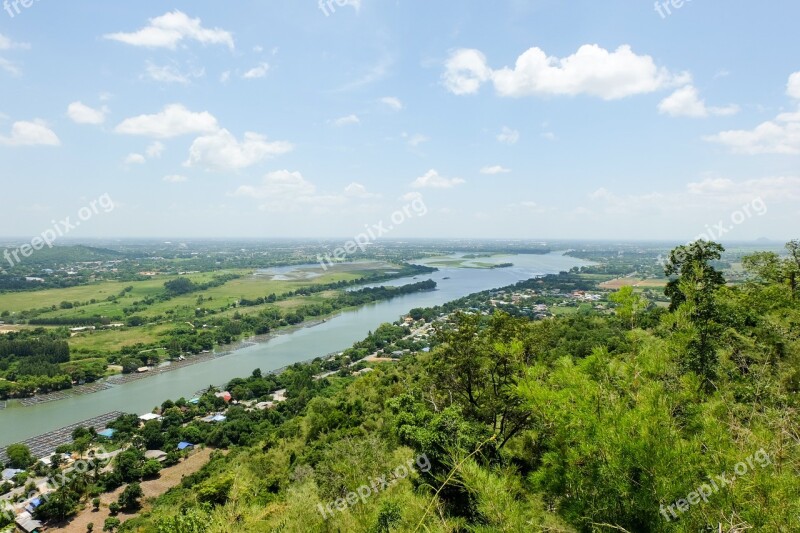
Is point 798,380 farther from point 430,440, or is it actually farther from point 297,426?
point 297,426

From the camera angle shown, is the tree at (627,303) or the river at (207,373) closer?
the tree at (627,303)

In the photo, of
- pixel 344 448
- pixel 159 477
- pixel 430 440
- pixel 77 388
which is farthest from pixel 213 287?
pixel 430 440

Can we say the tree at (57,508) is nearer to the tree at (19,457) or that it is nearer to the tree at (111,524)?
the tree at (111,524)

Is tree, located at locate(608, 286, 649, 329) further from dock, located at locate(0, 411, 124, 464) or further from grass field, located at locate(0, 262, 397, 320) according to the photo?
grass field, located at locate(0, 262, 397, 320)

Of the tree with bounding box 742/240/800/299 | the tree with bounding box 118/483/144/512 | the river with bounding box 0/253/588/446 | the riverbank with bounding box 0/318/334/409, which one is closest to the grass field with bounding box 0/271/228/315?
the riverbank with bounding box 0/318/334/409

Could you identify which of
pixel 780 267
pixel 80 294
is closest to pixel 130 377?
pixel 780 267

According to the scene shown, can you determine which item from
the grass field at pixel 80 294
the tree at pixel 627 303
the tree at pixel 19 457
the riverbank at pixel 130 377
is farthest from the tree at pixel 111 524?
the grass field at pixel 80 294

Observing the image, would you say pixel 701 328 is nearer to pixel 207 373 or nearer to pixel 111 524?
pixel 111 524
